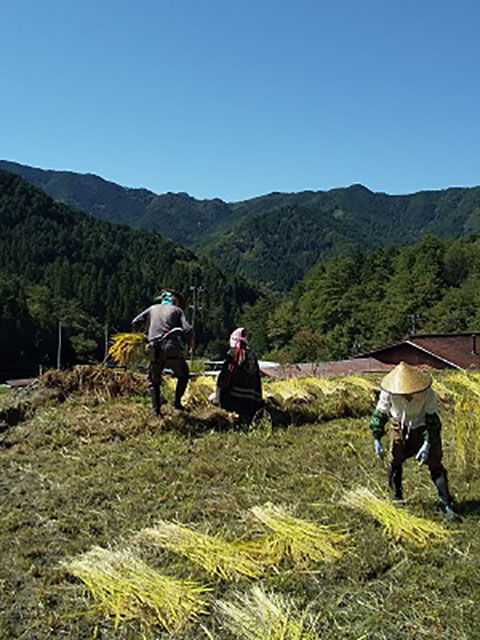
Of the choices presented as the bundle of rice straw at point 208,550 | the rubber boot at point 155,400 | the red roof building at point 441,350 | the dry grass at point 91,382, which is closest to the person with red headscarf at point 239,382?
the rubber boot at point 155,400

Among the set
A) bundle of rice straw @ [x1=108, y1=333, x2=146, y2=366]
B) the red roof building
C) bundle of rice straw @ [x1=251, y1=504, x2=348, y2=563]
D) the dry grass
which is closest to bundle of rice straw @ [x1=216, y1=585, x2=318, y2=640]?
bundle of rice straw @ [x1=251, y1=504, x2=348, y2=563]

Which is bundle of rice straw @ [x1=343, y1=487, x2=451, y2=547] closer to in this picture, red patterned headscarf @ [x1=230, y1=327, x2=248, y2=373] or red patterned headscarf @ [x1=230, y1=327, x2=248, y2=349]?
red patterned headscarf @ [x1=230, y1=327, x2=248, y2=373]

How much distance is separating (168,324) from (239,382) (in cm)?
125

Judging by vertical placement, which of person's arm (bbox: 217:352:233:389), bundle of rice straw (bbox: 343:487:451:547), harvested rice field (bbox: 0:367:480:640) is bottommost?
harvested rice field (bbox: 0:367:480:640)

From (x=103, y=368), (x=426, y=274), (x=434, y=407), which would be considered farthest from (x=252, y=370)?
(x=426, y=274)

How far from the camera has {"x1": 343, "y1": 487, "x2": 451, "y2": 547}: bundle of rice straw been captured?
162 inches

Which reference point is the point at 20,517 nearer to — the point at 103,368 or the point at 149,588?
the point at 149,588

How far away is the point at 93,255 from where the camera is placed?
142375 millimetres

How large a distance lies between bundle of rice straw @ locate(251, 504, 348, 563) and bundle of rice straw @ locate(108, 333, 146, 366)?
4.41 metres

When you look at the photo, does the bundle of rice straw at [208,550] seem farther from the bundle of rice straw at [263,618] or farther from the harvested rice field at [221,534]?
the bundle of rice straw at [263,618]

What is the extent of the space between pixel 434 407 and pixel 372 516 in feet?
3.46

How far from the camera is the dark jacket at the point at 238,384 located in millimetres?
7867

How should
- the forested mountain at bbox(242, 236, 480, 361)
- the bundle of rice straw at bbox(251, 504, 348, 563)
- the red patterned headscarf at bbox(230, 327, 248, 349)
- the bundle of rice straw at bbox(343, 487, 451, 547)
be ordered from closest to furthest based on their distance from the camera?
the bundle of rice straw at bbox(251, 504, 348, 563), the bundle of rice straw at bbox(343, 487, 451, 547), the red patterned headscarf at bbox(230, 327, 248, 349), the forested mountain at bbox(242, 236, 480, 361)

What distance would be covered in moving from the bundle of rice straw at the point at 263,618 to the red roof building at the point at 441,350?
21.6 metres
